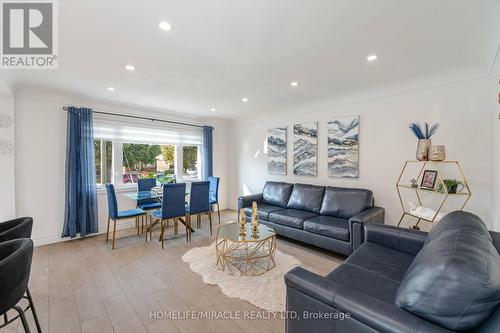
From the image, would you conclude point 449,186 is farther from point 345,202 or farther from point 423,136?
point 345,202

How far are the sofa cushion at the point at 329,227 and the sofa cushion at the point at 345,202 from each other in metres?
0.16

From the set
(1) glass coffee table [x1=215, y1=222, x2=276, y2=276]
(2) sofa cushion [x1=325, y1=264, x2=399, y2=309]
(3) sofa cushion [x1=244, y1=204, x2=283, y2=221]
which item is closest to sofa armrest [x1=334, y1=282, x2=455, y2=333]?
(2) sofa cushion [x1=325, y1=264, x2=399, y2=309]

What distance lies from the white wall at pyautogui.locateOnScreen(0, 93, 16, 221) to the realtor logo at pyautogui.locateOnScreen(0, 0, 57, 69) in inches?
39.4

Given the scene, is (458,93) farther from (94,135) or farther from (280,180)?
(94,135)

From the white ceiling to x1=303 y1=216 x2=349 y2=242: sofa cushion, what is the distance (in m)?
2.06

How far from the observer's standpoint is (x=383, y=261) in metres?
1.95

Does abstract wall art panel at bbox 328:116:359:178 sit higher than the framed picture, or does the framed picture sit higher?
abstract wall art panel at bbox 328:116:359:178

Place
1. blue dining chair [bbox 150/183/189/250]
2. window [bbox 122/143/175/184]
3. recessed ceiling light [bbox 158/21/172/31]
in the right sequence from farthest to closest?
window [bbox 122/143/175/184], blue dining chair [bbox 150/183/189/250], recessed ceiling light [bbox 158/21/172/31]

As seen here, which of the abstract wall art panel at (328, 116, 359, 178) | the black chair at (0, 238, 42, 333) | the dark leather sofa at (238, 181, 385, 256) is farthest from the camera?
the abstract wall art panel at (328, 116, 359, 178)

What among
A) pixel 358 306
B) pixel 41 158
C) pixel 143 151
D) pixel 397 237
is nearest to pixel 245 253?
pixel 397 237

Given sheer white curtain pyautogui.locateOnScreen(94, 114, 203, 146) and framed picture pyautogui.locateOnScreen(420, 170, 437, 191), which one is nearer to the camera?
framed picture pyautogui.locateOnScreen(420, 170, 437, 191)

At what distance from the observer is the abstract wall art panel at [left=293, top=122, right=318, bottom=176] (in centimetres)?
434

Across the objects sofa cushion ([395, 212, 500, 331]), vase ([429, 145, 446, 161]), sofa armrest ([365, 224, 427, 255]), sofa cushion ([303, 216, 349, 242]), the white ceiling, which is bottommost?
sofa cushion ([303, 216, 349, 242])

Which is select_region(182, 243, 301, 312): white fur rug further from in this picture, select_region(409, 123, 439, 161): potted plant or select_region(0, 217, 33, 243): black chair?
select_region(409, 123, 439, 161): potted plant
